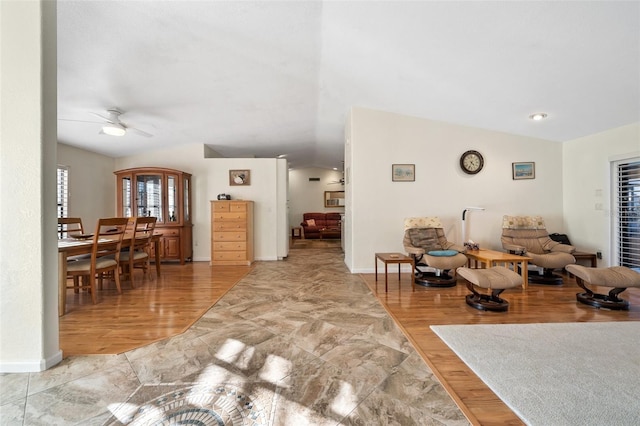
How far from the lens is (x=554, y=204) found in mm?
4953

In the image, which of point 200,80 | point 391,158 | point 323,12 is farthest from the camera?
point 391,158

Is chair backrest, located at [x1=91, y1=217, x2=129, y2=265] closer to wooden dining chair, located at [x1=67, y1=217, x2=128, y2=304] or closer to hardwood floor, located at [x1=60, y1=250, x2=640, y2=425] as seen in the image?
wooden dining chair, located at [x1=67, y1=217, x2=128, y2=304]

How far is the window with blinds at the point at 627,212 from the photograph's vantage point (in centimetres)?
399

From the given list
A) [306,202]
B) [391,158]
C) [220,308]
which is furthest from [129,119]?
[306,202]

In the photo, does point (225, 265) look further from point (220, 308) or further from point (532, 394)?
point (532, 394)

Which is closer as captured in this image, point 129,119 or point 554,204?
point 129,119

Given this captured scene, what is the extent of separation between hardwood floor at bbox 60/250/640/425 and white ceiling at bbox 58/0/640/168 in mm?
2551

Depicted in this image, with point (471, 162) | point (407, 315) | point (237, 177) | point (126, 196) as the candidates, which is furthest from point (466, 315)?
point (126, 196)

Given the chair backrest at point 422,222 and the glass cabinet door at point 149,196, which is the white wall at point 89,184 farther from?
the chair backrest at point 422,222

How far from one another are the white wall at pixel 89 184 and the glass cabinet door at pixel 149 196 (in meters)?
1.06

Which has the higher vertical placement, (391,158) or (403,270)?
(391,158)

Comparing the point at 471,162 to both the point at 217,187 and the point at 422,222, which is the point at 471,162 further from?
the point at 217,187

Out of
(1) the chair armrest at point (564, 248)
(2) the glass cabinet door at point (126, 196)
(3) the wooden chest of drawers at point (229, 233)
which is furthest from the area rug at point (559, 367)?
(2) the glass cabinet door at point (126, 196)

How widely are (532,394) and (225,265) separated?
5129 mm
